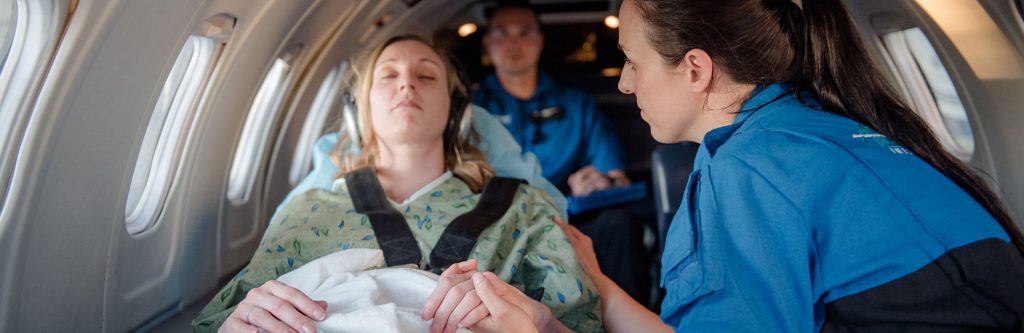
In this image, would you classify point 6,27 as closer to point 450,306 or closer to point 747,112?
point 450,306

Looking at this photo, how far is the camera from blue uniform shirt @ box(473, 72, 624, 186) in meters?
5.02

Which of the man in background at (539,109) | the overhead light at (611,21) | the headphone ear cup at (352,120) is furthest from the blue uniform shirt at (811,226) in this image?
the overhead light at (611,21)

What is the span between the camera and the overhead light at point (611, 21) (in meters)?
5.52

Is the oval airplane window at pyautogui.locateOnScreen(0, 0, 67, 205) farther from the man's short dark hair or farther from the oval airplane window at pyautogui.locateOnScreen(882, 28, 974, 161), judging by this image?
the man's short dark hair

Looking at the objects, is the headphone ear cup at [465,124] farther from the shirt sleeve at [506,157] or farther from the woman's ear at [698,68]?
the woman's ear at [698,68]

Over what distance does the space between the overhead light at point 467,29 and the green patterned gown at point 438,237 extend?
2.83m

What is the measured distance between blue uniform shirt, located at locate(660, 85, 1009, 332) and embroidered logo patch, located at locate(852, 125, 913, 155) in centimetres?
1

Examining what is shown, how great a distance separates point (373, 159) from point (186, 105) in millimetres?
670

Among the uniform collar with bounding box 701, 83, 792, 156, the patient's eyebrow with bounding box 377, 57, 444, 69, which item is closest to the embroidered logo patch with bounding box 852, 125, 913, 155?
the uniform collar with bounding box 701, 83, 792, 156

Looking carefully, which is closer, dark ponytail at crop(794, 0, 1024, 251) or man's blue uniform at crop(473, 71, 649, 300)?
dark ponytail at crop(794, 0, 1024, 251)

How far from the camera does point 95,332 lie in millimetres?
2551

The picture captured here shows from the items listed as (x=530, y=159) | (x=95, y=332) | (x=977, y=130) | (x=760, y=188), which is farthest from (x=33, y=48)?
(x=977, y=130)

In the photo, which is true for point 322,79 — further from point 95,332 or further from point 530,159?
point 95,332

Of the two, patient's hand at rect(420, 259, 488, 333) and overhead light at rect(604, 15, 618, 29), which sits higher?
patient's hand at rect(420, 259, 488, 333)
